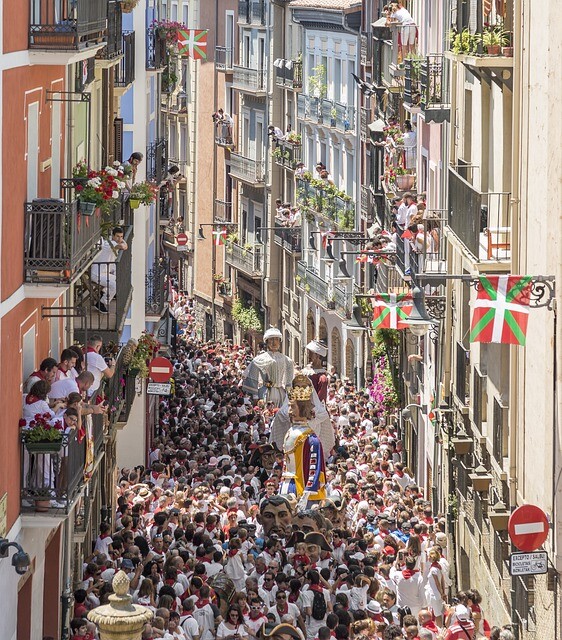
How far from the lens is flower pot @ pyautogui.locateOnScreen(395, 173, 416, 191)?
44094 millimetres

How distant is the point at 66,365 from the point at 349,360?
122 ft

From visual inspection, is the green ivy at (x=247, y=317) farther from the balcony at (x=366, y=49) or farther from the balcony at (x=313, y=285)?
the balcony at (x=366, y=49)

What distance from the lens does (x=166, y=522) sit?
1201 inches

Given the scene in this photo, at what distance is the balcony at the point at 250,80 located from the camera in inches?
2998

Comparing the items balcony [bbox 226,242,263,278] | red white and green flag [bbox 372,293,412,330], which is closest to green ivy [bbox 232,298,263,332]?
balcony [bbox 226,242,263,278]

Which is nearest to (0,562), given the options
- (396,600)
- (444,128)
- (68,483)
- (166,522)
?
(68,483)

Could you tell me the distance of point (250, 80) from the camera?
77.6 metres

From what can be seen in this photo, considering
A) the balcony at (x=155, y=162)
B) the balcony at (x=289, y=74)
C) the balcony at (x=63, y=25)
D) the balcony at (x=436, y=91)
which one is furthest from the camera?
the balcony at (x=289, y=74)

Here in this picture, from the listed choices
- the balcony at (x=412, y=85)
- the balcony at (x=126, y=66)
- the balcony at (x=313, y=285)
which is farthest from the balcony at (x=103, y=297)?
the balcony at (x=313, y=285)

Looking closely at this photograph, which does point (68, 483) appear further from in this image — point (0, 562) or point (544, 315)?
point (544, 315)

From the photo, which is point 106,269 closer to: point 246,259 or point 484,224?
point 484,224

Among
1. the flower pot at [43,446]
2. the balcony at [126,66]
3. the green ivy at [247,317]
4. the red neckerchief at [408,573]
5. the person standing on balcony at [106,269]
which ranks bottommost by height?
the green ivy at [247,317]

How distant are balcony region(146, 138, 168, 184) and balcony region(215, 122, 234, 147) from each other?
2701cm

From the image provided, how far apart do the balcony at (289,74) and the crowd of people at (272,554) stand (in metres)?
29.6
